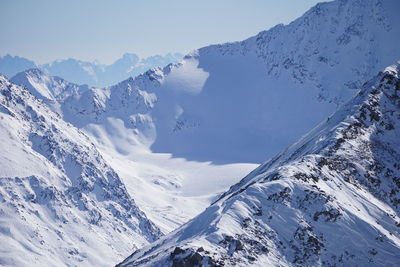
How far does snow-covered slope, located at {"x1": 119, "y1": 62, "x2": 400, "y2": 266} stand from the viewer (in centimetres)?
6316

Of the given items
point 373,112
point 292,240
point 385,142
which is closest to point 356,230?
point 292,240

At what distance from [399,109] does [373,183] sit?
992 inches

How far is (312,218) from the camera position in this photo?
70.5 metres

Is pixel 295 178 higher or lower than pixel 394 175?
higher

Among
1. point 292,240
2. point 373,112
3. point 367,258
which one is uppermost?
point 373,112

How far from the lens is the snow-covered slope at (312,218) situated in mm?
63156

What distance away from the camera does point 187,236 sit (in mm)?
73438

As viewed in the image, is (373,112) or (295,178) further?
(373,112)

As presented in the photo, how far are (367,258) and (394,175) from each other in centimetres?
2352

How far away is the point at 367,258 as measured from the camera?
67.1 m

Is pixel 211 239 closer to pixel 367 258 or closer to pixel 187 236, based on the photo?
pixel 187 236

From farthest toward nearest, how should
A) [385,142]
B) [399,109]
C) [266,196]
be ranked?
[399,109]
[385,142]
[266,196]

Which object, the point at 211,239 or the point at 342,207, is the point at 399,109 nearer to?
the point at 342,207

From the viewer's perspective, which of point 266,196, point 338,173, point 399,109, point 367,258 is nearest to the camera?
point 367,258
